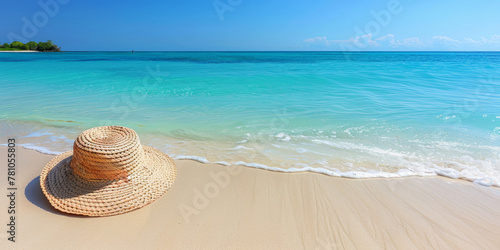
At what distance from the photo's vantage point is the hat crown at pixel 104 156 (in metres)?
2.61

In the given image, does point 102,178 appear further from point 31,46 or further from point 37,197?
point 31,46

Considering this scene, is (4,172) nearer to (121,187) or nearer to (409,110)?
(121,187)

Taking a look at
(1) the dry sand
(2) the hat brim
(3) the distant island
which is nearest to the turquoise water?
(1) the dry sand

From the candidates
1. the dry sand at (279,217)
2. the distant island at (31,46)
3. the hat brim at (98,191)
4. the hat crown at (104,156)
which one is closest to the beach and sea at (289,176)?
the dry sand at (279,217)

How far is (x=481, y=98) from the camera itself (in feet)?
32.4

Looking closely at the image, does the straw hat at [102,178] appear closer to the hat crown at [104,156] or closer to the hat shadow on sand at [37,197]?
the hat crown at [104,156]

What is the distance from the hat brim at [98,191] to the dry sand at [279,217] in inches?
4.1

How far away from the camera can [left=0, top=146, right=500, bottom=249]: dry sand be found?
243 centimetres

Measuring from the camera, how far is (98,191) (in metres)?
2.67

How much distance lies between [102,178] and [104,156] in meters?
0.31

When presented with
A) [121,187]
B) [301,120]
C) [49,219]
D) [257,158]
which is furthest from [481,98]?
[49,219]

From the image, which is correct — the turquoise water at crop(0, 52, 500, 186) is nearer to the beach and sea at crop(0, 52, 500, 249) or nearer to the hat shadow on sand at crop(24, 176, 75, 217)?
the beach and sea at crop(0, 52, 500, 249)

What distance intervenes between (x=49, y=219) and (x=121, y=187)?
77 cm

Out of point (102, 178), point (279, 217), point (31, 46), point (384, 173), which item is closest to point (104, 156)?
point (102, 178)
